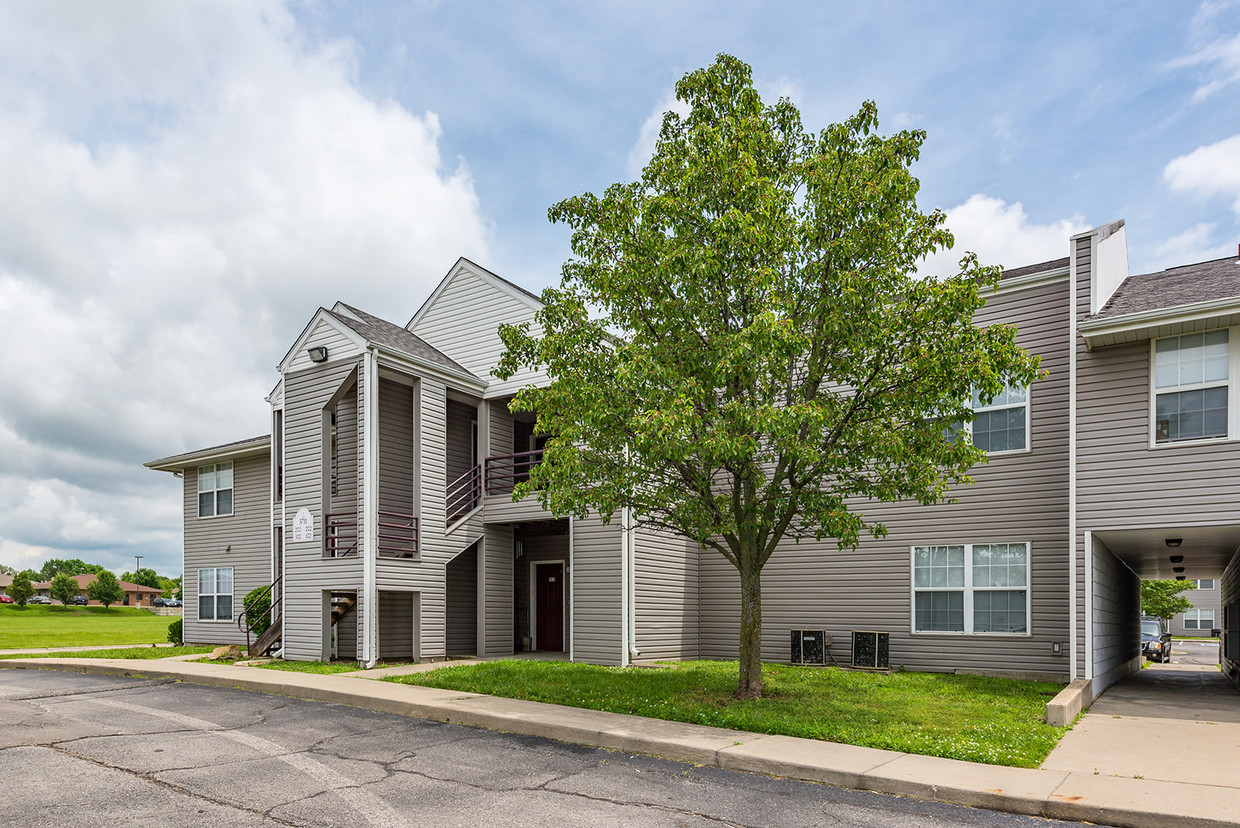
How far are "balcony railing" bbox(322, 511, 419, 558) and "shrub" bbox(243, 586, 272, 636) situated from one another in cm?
374

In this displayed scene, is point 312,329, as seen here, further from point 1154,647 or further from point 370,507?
point 1154,647

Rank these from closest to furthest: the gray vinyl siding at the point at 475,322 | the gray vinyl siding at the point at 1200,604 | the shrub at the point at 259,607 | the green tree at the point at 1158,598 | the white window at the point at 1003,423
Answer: the white window at the point at 1003,423 → the gray vinyl siding at the point at 475,322 → the shrub at the point at 259,607 → the green tree at the point at 1158,598 → the gray vinyl siding at the point at 1200,604

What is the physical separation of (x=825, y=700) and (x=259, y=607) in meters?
14.2

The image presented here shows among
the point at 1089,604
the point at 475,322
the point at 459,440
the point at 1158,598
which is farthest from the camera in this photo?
the point at 1158,598

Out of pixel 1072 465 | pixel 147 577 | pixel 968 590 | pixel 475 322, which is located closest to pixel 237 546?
pixel 475 322

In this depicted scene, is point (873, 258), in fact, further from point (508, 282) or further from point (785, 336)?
point (508, 282)

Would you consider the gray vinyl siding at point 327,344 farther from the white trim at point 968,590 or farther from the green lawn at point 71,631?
the green lawn at point 71,631

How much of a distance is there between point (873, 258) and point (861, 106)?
78.2 inches

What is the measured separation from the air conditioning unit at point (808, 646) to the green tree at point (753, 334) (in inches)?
204

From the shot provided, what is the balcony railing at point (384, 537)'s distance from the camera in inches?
661

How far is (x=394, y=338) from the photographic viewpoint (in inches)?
728

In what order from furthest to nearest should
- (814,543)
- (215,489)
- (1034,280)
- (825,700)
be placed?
(215,489) → (814,543) → (1034,280) → (825,700)

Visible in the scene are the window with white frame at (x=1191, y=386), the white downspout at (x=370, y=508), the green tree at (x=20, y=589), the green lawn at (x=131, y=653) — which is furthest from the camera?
the green tree at (x=20, y=589)

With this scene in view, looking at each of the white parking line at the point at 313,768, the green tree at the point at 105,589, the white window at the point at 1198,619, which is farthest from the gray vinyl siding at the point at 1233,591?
the green tree at the point at 105,589
